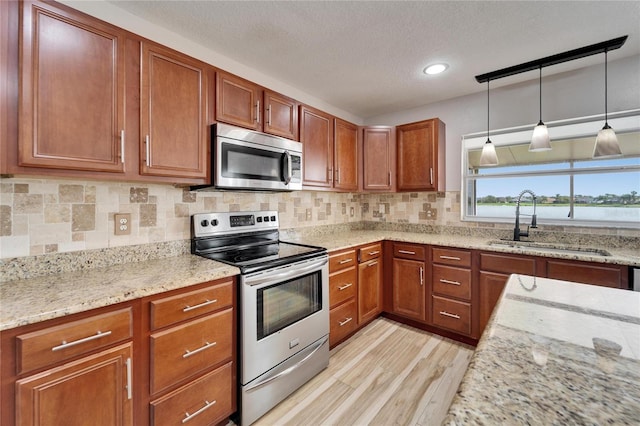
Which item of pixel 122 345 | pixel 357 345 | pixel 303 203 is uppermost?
pixel 303 203

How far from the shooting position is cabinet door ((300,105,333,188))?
2510 mm

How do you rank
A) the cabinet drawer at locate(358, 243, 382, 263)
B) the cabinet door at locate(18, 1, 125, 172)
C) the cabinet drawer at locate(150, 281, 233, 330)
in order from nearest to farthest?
the cabinet door at locate(18, 1, 125, 172), the cabinet drawer at locate(150, 281, 233, 330), the cabinet drawer at locate(358, 243, 382, 263)

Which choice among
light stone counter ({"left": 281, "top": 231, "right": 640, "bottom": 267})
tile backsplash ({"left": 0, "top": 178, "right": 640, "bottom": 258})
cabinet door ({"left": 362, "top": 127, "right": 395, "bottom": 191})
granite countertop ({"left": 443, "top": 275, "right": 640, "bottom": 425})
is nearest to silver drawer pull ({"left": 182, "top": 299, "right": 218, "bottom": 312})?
tile backsplash ({"left": 0, "top": 178, "right": 640, "bottom": 258})

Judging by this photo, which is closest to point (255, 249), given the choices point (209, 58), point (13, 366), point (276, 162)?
point (276, 162)

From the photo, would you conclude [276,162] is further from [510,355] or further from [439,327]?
[439,327]

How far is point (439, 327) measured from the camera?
2645mm

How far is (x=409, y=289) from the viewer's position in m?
2.81

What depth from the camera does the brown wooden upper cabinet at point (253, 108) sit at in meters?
1.88

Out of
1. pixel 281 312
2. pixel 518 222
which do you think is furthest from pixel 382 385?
pixel 518 222

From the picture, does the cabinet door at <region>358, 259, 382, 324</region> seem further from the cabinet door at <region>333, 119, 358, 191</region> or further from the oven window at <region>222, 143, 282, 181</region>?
the oven window at <region>222, 143, 282, 181</region>

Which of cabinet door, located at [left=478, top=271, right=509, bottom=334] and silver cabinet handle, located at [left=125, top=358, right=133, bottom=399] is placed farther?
Answer: cabinet door, located at [left=478, top=271, right=509, bottom=334]

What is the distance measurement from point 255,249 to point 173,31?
1.64 metres

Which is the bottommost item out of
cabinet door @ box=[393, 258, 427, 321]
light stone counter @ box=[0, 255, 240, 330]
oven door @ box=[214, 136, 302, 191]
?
cabinet door @ box=[393, 258, 427, 321]

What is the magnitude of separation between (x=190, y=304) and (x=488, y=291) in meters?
2.33
